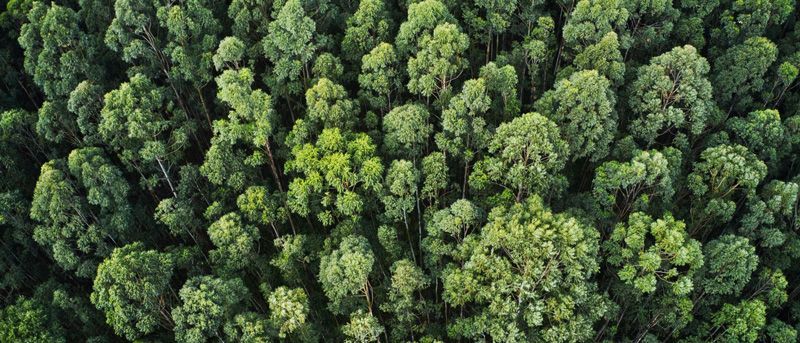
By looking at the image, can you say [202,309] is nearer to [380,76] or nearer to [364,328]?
[364,328]

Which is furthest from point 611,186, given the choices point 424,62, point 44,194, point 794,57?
point 44,194

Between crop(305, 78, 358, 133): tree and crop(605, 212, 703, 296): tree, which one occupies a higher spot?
crop(305, 78, 358, 133): tree

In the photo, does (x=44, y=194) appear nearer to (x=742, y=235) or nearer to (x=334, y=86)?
(x=334, y=86)

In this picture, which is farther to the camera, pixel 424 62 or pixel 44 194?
pixel 424 62

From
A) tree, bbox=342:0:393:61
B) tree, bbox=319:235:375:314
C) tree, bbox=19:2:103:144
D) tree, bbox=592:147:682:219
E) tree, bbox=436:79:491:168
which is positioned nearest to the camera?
tree, bbox=319:235:375:314

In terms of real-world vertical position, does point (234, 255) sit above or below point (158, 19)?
below

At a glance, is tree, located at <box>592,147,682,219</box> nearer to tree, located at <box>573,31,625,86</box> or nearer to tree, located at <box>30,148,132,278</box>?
tree, located at <box>573,31,625,86</box>

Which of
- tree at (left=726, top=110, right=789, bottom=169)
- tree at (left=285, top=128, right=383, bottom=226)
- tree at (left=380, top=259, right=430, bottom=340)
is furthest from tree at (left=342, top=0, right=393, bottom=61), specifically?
tree at (left=726, top=110, right=789, bottom=169)
